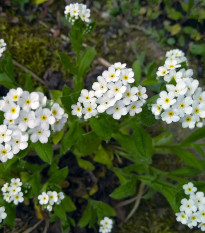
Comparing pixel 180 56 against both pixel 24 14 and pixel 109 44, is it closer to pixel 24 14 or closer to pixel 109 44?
pixel 109 44

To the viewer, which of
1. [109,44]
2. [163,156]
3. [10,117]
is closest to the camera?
[10,117]

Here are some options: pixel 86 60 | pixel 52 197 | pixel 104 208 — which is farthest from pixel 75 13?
pixel 104 208

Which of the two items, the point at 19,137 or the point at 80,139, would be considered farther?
the point at 80,139

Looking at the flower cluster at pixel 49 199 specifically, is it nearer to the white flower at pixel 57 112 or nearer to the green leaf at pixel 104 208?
the green leaf at pixel 104 208

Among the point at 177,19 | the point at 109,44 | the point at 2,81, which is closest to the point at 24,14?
the point at 109,44

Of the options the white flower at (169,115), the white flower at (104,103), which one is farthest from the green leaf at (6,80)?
the white flower at (169,115)

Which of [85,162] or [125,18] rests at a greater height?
[125,18]
